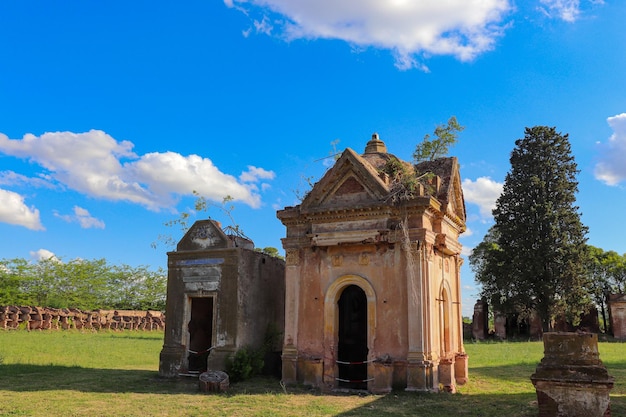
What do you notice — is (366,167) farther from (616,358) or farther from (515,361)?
(616,358)

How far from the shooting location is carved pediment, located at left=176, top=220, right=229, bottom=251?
15.3 metres

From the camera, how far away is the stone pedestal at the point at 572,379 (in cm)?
814

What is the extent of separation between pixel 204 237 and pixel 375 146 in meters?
5.91

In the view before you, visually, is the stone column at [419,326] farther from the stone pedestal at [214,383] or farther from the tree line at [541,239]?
the tree line at [541,239]

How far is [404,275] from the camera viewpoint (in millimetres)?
12609

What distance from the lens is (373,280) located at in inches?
512

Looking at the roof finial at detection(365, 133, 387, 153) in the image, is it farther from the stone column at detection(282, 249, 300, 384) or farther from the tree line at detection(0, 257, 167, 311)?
the tree line at detection(0, 257, 167, 311)

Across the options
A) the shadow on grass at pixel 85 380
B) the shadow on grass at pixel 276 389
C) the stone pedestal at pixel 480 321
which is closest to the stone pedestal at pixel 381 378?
the shadow on grass at pixel 276 389

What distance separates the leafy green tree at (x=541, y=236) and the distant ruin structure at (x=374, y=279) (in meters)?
19.1

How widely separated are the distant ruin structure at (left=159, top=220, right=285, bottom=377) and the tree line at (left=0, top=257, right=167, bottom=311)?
33.2 meters

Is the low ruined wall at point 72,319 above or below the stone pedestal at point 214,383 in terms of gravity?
above

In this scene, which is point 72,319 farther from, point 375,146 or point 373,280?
point 373,280

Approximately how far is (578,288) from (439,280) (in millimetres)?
21411

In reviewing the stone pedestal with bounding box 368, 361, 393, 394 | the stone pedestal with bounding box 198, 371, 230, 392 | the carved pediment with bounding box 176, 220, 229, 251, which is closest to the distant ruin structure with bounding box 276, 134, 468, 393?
the stone pedestal with bounding box 368, 361, 393, 394
